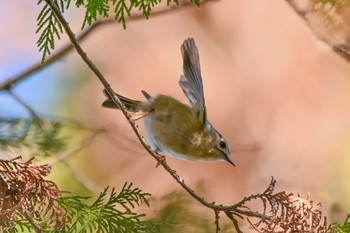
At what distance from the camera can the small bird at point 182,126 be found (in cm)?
128

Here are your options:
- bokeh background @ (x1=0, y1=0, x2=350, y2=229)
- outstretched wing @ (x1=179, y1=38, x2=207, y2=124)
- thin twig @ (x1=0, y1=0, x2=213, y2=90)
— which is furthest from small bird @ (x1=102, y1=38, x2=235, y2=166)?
bokeh background @ (x1=0, y1=0, x2=350, y2=229)

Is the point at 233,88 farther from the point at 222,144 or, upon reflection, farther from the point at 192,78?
the point at 192,78

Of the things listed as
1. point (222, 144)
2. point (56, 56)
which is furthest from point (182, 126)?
point (56, 56)

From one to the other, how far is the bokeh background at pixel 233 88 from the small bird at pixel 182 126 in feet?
2.37

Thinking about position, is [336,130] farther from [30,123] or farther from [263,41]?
[30,123]

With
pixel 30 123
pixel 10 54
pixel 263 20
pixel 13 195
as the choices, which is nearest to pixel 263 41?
pixel 263 20

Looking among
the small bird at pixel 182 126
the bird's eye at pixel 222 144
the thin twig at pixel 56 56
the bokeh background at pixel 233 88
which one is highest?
the thin twig at pixel 56 56

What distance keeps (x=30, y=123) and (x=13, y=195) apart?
0.77 metres

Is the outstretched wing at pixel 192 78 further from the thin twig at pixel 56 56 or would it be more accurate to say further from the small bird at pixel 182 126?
the thin twig at pixel 56 56

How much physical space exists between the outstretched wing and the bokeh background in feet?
2.53

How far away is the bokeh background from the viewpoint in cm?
214

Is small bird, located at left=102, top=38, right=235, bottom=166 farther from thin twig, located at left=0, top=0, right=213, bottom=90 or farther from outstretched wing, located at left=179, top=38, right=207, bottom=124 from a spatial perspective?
thin twig, located at left=0, top=0, right=213, bottom=90

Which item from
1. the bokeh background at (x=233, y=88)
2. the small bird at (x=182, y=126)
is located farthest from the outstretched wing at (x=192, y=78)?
the bokeh background at (x=233, y=88)

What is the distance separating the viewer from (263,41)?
2.43m
